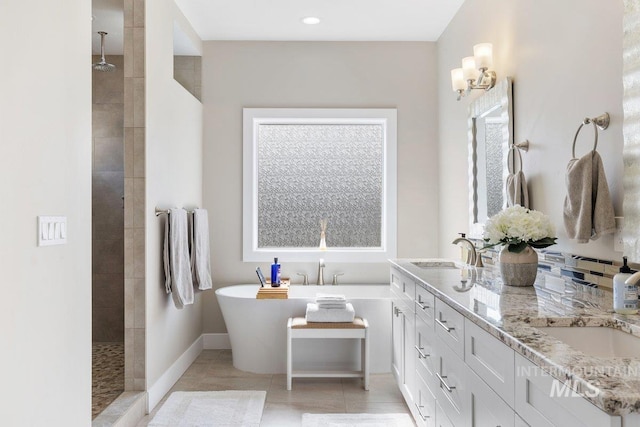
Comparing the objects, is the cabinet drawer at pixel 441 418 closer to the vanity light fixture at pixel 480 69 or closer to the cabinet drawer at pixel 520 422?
the cabinet drawer at pixel 520 422

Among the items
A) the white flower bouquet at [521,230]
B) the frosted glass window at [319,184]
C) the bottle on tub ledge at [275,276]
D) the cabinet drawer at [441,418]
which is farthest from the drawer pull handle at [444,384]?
the frosted glass window at [319,184]

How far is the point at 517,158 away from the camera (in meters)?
2.81

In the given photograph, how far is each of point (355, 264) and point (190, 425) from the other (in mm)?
2158

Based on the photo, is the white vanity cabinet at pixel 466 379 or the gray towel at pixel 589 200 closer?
the white vanity cabinet at pixel 466 379

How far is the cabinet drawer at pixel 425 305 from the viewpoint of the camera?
240 cm

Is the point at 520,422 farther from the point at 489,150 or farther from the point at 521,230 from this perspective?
the point at 489,150

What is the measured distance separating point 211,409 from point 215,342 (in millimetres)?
1449

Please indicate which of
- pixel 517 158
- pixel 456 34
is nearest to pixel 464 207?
pixel 517 158

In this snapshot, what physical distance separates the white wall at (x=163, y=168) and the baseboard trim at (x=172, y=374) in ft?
0.11
